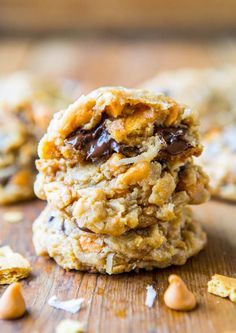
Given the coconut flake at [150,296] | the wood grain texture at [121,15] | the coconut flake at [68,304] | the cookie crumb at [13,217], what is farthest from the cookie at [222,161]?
the wood grain texture at [121,15]

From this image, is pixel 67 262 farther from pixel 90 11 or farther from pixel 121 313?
pixel 90 11

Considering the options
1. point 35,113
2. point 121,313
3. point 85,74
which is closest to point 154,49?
point 85,74

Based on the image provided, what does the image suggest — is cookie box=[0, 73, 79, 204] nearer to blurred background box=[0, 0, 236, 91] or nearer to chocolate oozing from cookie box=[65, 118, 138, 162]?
chocolate oozing from cookie box=[65, 118, 138, 162]

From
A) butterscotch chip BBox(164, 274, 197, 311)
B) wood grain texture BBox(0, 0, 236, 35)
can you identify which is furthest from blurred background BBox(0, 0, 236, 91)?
butterscotch chip BBox(164, 274, 197, 311)

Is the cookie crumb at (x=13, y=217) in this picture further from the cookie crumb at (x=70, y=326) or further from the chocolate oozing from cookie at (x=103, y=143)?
the cookie crumb at (x=70, y=326)

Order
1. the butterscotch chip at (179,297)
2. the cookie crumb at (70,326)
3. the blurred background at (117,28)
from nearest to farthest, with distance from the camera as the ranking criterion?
the cookie crumb at (70,326) < the butterscotch chip at (179,297) < the blurred background at (117,28)

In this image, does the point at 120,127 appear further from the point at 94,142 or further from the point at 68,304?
the point at 68,304
